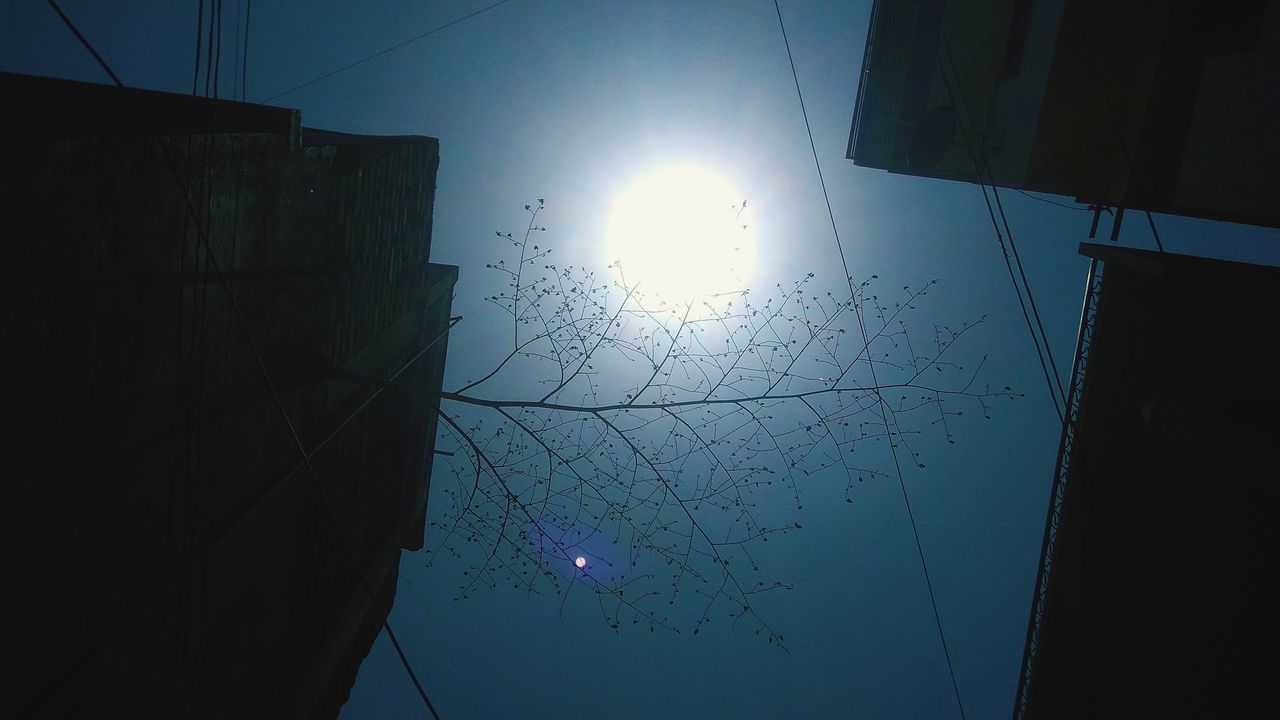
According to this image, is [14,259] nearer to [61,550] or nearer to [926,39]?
[61,550]

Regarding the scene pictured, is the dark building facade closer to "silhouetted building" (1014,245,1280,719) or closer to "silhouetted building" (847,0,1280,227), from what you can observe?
"silhouetted building" (847,0,1280,227)

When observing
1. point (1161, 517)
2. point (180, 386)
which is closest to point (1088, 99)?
point (1161, 517)

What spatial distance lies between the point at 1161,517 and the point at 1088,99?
4.82 meters

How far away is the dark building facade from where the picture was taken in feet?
7.22

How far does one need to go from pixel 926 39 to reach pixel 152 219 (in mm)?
9581

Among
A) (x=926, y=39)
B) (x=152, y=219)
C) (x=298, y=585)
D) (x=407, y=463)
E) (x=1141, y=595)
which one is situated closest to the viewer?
(x=152, y=219)

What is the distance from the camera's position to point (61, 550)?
244 cm

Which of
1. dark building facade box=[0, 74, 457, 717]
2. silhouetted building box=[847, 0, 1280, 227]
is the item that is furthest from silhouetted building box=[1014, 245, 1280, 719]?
dark building facade box=[0, 74, 457, 717]

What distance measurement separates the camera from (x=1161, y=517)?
565 cm

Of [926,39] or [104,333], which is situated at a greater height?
[926,39]

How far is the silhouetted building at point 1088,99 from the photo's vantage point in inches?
245

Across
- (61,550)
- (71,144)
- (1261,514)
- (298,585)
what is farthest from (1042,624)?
(71,144)

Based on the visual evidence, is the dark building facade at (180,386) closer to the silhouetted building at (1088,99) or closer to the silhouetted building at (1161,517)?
the silhouetted building at (1088,99)

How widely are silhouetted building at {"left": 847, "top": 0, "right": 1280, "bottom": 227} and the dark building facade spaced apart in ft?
16.8
